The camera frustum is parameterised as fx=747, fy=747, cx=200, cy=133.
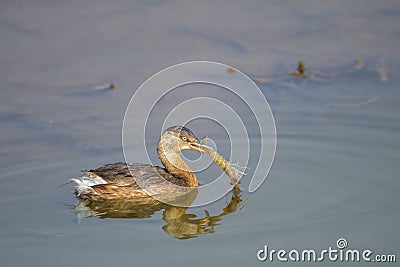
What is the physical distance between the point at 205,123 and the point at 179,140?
1347 mm

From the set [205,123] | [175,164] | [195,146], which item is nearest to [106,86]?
[205,123]

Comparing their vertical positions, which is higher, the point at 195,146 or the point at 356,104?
the point at 356,104

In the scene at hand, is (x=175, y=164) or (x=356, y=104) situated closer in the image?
(x=175, y=164)

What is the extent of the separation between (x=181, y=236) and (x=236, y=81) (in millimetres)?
3929

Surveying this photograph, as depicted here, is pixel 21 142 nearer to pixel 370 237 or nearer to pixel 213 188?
pixel 213 188

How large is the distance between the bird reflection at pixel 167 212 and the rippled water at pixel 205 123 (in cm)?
4

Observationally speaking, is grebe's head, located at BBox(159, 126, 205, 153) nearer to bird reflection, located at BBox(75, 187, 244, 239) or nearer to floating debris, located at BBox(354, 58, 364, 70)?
bird reflection, located at BBox(75, 187, 244, 239)

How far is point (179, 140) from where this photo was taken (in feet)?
26.1

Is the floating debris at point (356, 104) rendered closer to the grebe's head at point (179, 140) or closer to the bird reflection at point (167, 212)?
the grebe's head at point (179, 140)

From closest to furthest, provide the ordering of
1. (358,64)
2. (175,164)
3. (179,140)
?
(179,140)
(175,164)
(358,64)

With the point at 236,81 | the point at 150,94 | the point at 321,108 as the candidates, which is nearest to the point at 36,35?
the point at 150,94

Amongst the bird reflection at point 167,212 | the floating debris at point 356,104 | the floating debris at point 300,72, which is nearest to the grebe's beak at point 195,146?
the bird reflection at point 167,212

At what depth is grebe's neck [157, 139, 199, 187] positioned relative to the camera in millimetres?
8016

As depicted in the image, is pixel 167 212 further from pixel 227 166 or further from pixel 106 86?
pixel 106 86
